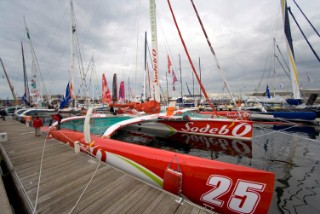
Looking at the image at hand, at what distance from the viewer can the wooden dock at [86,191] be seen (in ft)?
6.67

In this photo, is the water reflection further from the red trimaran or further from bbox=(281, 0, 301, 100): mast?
bbox=(281, 0, 301, 100): mast

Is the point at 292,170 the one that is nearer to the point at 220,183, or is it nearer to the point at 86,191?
the point at 220,183

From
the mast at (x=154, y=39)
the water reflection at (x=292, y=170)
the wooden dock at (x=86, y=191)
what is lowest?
the water reflection at (x=292, y=170)

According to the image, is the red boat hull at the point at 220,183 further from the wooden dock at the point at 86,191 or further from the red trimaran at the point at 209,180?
the wooden dock at the point at 86,191

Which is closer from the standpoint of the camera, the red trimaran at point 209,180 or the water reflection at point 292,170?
the red trimaran at point 209,180

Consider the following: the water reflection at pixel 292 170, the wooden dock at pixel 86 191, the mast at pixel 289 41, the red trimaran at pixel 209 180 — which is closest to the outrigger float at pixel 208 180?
the red trimaran at pixel 209 180

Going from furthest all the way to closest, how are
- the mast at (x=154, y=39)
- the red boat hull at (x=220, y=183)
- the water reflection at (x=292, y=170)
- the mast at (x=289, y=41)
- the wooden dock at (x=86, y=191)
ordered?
the mast at (x=289, y=41), the mast at (x=154, y=39), the water reflection at (x=292, y=170), the red boat hull at (x=220, y=183), the wooden dock at (x=86, y=191)

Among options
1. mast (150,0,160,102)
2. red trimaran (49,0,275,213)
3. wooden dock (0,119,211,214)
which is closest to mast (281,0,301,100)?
mast (150,0,160,102)

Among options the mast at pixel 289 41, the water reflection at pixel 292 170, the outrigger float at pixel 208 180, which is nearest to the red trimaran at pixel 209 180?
the outrigger float at pixel 208 180

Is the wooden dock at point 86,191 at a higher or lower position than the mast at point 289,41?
lower

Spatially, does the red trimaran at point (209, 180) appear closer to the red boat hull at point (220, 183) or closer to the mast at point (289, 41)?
the red boat hull at point (220, 183)

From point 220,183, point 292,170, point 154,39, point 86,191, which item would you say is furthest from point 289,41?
point 86,191

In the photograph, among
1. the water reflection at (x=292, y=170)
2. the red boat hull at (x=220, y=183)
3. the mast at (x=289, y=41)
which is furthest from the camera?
the mast at (x=289, y=41)

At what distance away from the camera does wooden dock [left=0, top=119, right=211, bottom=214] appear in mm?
2033
